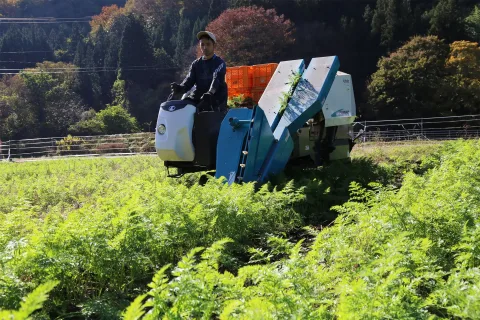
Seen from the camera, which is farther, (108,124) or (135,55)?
(135,55)

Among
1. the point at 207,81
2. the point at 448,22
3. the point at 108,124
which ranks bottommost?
the point at 108,124

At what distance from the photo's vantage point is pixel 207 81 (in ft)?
26.2

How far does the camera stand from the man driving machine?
7.40 metres

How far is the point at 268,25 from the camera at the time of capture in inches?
1485

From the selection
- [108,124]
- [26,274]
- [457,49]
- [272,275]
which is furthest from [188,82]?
[108,124]

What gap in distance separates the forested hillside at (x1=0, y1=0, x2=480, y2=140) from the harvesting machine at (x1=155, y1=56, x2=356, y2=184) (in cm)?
2627

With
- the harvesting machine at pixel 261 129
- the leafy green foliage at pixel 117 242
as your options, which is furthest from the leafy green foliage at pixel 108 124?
the leafy green foliage at pixel 117 242

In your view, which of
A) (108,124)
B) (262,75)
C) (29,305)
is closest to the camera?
(29,305)

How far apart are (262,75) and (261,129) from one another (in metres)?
2.55

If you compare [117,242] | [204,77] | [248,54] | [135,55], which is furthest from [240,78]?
[135,55]

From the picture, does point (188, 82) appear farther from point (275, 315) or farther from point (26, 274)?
point (275, 315)

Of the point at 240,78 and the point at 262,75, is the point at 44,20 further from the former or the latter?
the point at 262,75

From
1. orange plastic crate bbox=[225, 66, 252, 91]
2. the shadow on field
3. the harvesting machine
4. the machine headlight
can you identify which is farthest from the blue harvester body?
orange plastic crate bbox=[225, 66, 252, 91]

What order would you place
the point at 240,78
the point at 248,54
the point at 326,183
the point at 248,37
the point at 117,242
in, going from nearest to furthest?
the point at 117,242 → the point at 326,183 → the point at 240,78 → the point at 248,54 → the point at 248,37
